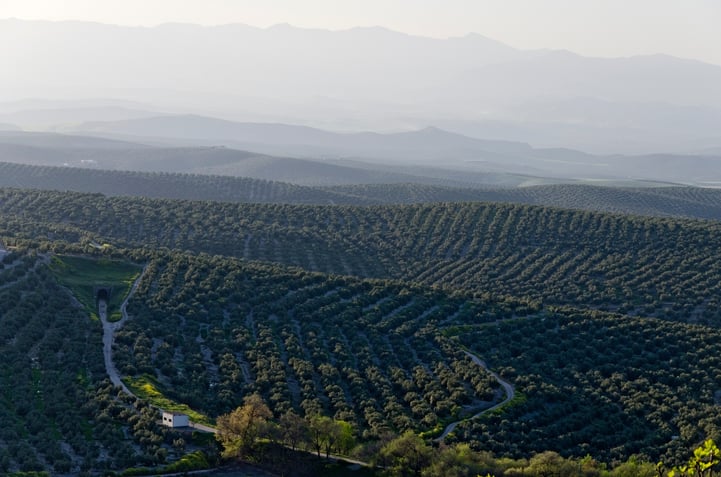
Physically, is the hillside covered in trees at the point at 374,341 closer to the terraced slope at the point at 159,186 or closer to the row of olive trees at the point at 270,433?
the row of olive trees at the point at 270,433

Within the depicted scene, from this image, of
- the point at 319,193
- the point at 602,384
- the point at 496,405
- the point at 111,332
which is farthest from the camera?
the point at 319,193

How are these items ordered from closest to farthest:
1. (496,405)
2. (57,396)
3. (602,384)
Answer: (57,396) < (496,405) < (602,384)

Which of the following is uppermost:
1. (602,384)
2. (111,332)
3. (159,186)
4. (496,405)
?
(159,186)

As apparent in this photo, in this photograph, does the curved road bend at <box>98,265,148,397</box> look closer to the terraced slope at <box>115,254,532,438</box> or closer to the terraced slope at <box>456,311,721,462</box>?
the terraced slope at <box>115,254,532,438</box>

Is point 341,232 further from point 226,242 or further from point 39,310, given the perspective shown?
point 39,310

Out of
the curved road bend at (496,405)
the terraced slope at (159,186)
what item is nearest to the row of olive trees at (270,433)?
the curved road bend at (496,405)

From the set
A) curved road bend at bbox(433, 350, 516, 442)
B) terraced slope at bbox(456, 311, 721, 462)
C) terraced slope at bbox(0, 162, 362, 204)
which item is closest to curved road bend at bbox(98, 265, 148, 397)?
curved road bend at bbox(433, 350, 516, 442)

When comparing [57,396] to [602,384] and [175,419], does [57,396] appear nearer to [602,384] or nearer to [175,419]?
[175,419]

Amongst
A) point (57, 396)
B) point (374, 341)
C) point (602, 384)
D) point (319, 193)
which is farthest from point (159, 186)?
point (57, 396)

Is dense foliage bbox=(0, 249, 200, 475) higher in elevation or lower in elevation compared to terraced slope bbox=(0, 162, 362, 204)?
lower
